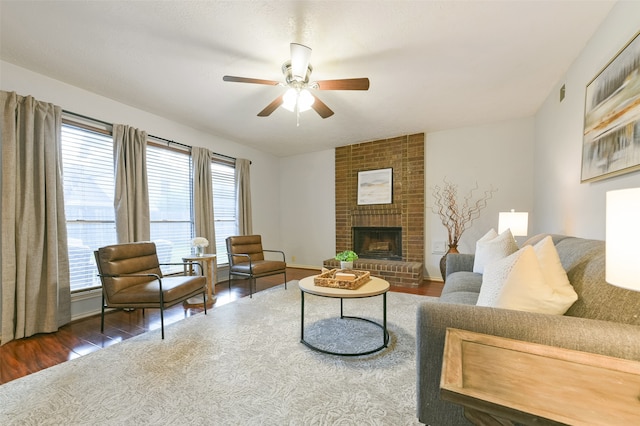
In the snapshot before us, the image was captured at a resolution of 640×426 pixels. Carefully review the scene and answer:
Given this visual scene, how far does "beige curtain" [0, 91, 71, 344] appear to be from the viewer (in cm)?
229

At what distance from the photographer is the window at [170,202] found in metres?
3.59

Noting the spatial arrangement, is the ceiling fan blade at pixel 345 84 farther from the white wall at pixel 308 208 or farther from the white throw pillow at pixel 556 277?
the white wall at pixel 308 208

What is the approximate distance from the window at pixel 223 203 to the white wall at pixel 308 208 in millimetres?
1385

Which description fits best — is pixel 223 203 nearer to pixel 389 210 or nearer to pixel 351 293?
pixel 389 210

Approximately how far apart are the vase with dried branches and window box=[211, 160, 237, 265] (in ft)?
11.7

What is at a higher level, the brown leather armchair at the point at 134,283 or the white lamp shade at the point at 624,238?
the white lamp shade at the point at 624,238

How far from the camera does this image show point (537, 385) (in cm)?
71

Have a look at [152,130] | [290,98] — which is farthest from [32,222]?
[290,98]

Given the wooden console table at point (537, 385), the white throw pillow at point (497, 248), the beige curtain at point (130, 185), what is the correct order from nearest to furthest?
the wooden console table at point (537, 385), the white throw pillow at point (497, 248), the beige curtain at point (130, 185)

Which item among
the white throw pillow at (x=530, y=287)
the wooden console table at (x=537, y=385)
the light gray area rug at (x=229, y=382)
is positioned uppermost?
the white throw pillow at (x=530, y=287)

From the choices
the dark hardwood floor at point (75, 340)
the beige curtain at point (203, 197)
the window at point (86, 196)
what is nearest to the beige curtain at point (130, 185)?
the window at point (86, 196)

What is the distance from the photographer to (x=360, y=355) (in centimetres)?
198

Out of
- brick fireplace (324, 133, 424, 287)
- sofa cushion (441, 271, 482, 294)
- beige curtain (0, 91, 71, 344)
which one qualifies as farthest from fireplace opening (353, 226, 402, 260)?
beige curtain (0, 91, 71, 344)

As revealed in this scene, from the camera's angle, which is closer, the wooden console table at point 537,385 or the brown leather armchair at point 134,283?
the wooden console table at point 537,385
